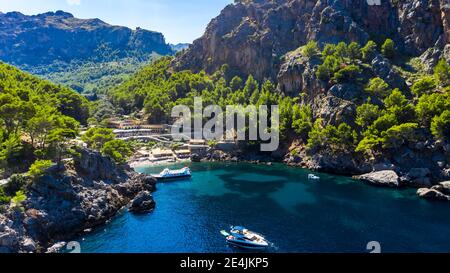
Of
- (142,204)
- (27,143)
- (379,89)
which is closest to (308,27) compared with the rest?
(379,89)

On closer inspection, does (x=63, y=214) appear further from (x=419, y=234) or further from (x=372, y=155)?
(x=372, y=155)

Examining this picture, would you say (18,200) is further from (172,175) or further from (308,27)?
(308,27)

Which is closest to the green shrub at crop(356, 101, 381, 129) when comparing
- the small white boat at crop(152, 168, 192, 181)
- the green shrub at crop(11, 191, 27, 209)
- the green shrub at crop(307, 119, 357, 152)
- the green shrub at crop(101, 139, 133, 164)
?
the green shrub at crop(307, 119, 357, 152)

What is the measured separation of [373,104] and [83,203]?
91.4m

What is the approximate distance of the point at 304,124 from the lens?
122 meters

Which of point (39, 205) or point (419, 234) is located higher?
point (39, 205)

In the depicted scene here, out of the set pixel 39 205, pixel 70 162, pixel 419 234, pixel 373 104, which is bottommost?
pixel 419 234

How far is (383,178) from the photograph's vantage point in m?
92.0

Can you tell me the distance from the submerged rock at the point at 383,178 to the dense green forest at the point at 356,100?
1044cm

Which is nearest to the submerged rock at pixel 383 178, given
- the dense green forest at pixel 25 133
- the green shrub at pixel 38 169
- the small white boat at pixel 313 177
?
the small white boat at pixel 313 177

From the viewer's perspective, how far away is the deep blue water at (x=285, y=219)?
57000mm

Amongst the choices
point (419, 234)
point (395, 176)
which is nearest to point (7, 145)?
point (419, 234)

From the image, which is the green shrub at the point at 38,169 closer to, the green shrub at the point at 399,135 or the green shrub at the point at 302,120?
the green shrub at the point at 302,120

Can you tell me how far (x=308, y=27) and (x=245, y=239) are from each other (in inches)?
5304
